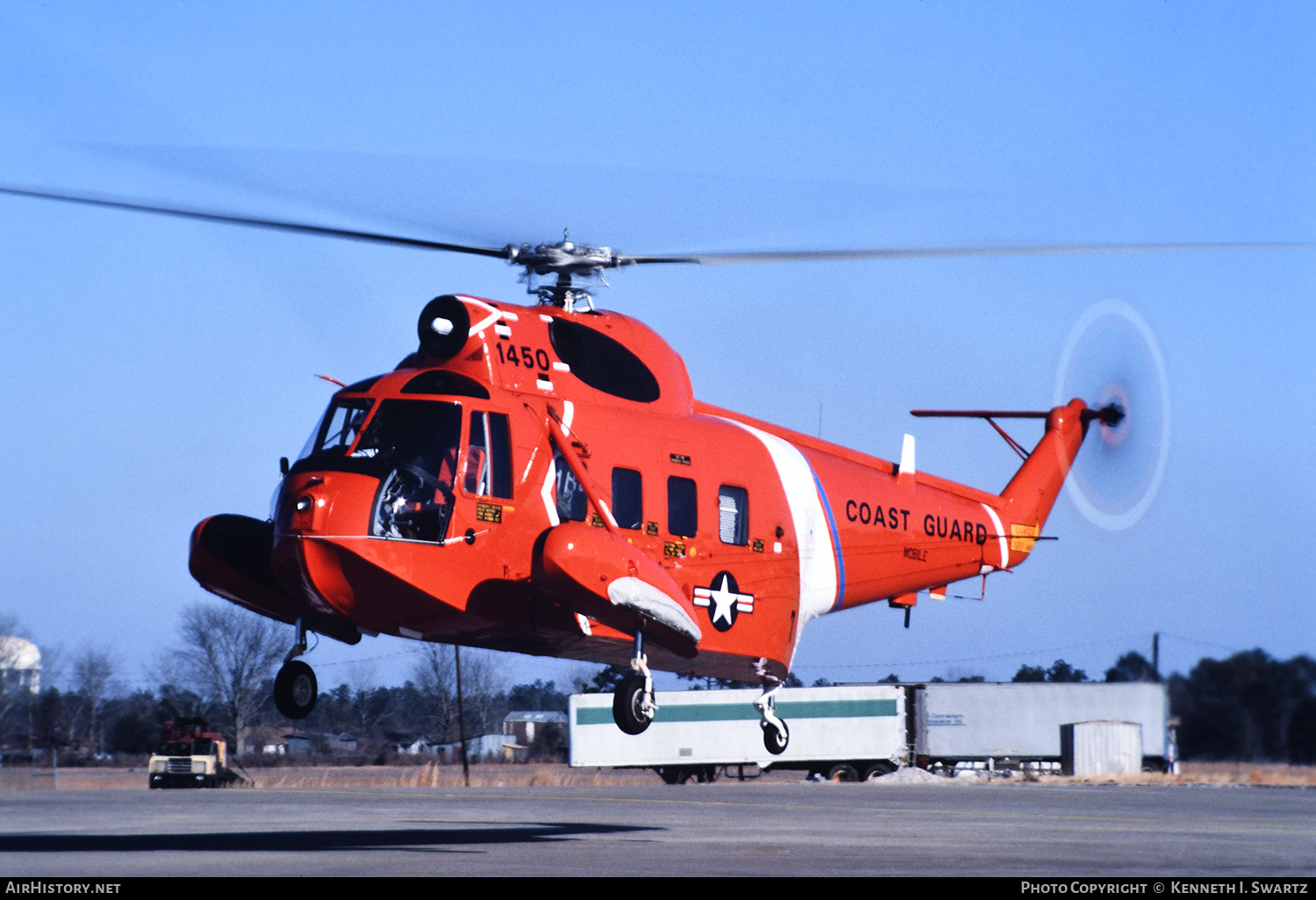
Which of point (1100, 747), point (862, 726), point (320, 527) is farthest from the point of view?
point (1100, 747)

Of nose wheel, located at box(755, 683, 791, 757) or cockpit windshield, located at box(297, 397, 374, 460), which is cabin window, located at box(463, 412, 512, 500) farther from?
nose wheel, located at box(755, 683, 791, 757)

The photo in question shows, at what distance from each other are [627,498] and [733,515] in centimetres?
210

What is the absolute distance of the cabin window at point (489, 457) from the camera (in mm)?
15719

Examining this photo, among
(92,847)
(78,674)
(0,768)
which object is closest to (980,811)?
(92,847)

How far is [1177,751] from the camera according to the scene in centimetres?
2603

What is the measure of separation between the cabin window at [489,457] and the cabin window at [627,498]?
5.20 feet

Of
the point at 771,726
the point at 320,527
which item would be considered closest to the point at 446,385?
the point at 320,527

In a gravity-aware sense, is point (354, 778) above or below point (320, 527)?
below

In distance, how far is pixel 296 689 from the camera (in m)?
16.3

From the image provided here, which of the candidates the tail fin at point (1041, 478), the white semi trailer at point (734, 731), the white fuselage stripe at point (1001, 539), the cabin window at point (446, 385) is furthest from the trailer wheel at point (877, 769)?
the cabin window at point (446, 385)

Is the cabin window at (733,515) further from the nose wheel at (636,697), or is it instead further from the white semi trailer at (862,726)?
the white semi trailer at (862,726)

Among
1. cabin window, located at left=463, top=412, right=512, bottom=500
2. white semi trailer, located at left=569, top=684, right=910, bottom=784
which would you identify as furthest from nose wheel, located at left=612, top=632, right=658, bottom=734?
white semi trailer, located at left=569, top=684, right=910, bottom=784

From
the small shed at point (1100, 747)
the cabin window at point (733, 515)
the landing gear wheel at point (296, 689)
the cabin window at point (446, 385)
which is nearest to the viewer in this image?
the cabin window at point (446, 385)

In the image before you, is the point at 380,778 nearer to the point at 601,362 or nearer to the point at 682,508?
the point at 682,508
